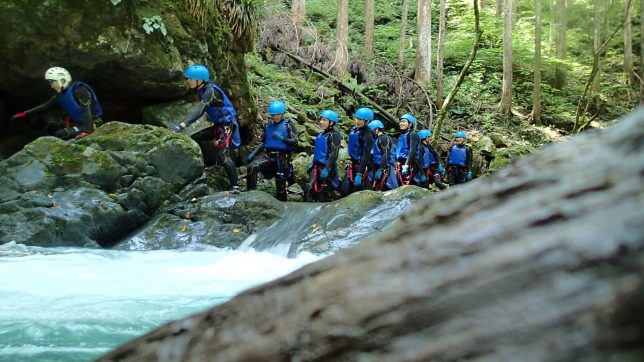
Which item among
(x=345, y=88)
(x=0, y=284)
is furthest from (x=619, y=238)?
(x=345, y=88)

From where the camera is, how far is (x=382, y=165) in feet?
35.5

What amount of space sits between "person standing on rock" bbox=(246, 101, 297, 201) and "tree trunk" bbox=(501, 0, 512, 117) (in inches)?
488

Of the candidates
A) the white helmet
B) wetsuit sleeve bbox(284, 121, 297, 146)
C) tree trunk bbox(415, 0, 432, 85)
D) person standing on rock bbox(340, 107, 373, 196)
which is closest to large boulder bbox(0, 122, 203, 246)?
the white helmet

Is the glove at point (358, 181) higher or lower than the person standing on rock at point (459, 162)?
higher

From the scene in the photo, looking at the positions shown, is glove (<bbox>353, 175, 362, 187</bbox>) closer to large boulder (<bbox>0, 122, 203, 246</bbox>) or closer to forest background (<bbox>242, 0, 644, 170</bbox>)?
large boulder (<bbox>0, 122, 203, 246</bbox>)

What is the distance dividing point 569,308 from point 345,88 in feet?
61.1

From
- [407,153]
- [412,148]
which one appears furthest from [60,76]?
[407,153]

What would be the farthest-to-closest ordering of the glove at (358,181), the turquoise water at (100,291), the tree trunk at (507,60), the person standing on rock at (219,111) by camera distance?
the tree trunk at (507,60) < the glove at (358,181) < the person standing on rock at (219,111) < the turquoise water at (100,291)

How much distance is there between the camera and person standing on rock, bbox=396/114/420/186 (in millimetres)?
11290

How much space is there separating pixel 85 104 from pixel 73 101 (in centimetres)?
20

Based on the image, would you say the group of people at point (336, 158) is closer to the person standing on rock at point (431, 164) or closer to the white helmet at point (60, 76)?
the person standing on rock at point (431, 164)

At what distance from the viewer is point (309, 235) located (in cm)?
806

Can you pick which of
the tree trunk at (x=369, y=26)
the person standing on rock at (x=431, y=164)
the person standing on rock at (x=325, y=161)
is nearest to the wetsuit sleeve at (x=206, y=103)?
the person standing on rock at (x=325, y=161)

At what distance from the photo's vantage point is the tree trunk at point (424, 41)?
19.8 meters
